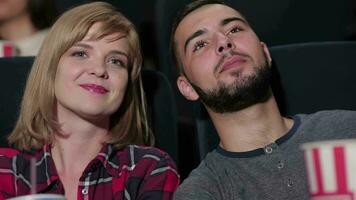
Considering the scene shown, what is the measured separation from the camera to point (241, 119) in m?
1.34

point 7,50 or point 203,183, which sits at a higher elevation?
point 7,50

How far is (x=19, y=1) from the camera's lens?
173cm

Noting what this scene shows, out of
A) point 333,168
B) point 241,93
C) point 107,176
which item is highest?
point 333,168

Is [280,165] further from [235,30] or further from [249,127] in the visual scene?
[235,30]

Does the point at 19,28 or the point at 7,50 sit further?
the point at 19,28

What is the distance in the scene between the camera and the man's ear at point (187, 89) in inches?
55.9

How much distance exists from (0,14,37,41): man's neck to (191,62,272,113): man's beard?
0.64m

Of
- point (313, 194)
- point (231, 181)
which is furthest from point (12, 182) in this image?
point (313, 194)

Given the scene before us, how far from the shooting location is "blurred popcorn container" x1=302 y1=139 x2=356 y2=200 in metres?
0.61

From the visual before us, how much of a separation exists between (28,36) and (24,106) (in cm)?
43

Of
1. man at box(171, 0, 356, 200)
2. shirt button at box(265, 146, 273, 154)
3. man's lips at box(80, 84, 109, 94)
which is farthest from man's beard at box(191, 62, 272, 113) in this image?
man's lips at box(80, 84, 109, 94)

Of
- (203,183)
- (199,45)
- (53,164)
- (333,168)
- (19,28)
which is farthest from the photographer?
(19,28)

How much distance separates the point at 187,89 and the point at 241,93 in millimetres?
181

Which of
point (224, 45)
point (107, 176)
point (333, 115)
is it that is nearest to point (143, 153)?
point (107, 176)
